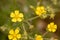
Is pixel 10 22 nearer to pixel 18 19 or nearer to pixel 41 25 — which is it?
pixel 18 19

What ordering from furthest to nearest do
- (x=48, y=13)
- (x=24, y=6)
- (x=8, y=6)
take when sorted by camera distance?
1. (x=24, y=6)
2. (x=8, y=6)
3. (x=48, y=13)

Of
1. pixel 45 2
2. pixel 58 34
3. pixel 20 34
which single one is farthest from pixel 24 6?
pixel 20 34

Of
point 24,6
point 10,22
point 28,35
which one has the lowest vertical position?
point 28,35

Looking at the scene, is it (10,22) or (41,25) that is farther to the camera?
(41,25)

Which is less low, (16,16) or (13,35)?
(16,16)

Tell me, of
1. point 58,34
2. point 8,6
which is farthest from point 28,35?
point 58,34

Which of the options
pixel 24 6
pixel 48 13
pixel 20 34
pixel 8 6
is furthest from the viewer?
pixel 24 6

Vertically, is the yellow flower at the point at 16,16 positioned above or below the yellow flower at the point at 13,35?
above

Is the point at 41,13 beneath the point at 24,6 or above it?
beneath

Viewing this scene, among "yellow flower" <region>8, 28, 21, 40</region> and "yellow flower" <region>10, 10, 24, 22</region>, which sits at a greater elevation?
"yellow flower" <region>10, 10, 24, 22</region>
